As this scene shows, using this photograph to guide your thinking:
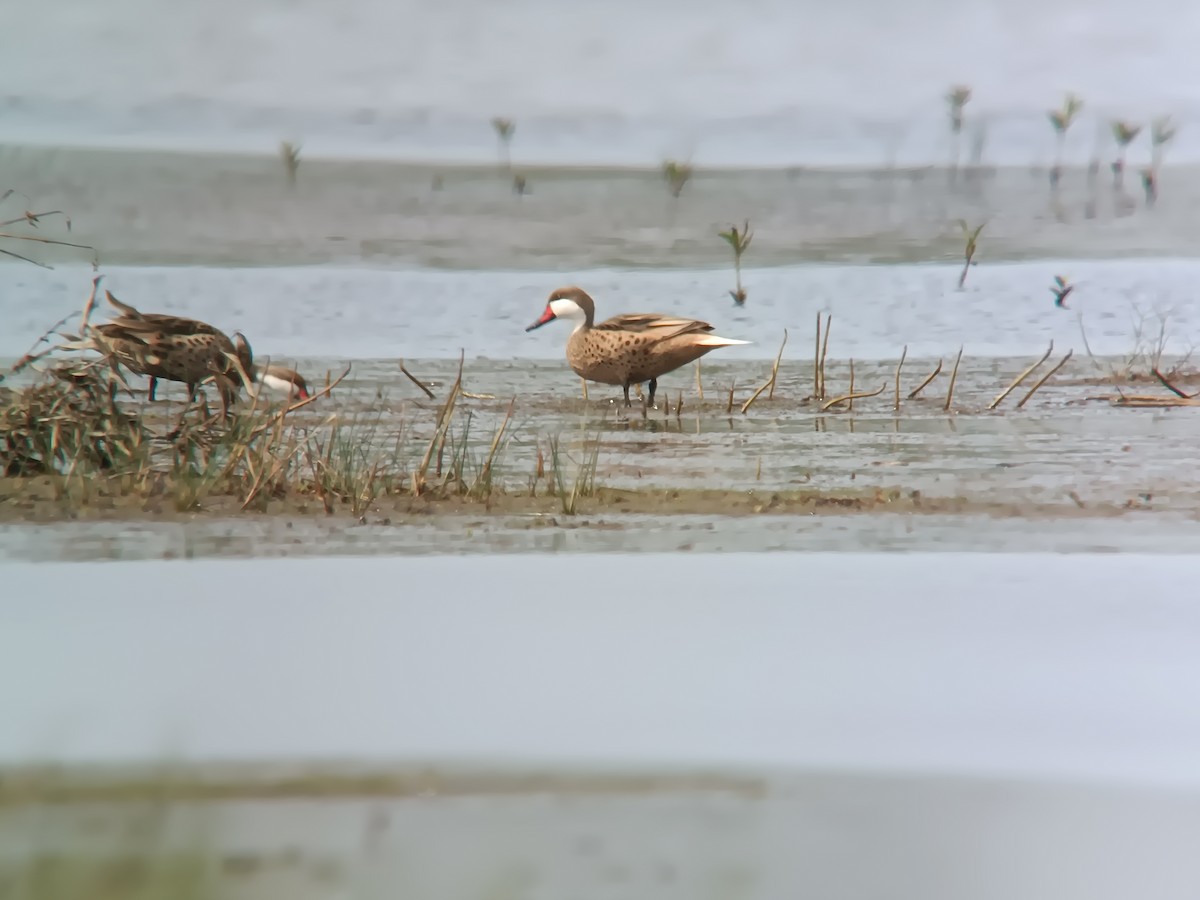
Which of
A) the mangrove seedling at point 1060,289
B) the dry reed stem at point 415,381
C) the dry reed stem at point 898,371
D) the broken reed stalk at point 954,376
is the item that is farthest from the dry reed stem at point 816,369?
the dry reed stem at point 415,381

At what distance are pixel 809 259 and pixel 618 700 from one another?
1.03 meters

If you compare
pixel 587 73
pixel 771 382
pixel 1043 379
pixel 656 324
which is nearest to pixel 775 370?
pixel 771 382

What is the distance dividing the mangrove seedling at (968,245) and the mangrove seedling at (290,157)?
1.31m

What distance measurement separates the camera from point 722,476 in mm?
2611

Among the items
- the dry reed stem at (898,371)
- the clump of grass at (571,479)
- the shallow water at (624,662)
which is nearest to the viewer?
the shallow water at (624,662)

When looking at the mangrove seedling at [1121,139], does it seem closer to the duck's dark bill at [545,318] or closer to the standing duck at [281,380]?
the duck's dark bill at [545,318]

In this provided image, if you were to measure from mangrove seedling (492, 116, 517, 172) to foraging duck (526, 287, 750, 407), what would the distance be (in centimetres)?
29

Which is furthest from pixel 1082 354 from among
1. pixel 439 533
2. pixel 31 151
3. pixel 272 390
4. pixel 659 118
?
pixel 31 151

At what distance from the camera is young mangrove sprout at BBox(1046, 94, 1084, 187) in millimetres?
2645

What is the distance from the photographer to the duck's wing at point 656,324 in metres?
2.66

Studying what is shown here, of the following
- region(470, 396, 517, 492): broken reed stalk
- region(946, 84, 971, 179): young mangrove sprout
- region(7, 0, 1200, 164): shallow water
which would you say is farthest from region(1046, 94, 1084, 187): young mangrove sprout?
region(470, 396, 517, 492): broken reed stalk

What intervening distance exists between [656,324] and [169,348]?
921 mm

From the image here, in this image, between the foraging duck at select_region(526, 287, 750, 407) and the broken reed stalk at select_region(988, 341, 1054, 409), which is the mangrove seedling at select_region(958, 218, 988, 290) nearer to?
the broken reed stalk at select_region(988, 341, 1054, 409)

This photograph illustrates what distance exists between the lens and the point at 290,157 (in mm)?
2625
